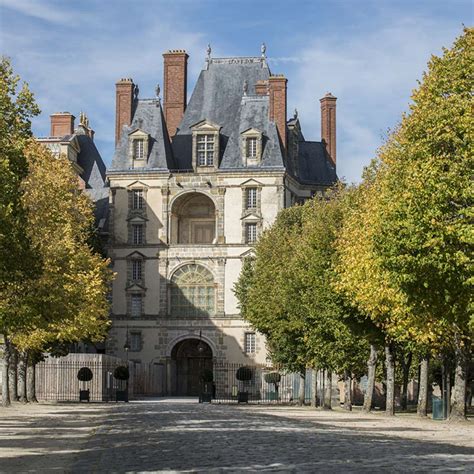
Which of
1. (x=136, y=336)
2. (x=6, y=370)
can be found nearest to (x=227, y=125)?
(x=136, y=336)

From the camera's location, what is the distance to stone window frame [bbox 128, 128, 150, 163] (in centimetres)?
9369

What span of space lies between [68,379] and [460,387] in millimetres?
34157

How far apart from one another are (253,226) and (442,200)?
59.2m

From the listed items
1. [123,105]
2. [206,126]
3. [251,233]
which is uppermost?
[123,105]

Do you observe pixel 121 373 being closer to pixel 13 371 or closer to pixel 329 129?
pixel 13 371

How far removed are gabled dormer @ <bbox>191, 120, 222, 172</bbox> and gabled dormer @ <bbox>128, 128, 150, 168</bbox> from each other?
408 centimetres

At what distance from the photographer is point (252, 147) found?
3629 inches

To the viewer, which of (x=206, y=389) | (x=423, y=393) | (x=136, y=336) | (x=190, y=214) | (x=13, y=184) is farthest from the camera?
(x=190, y=214)

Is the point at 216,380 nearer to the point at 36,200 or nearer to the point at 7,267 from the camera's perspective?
the point at 36,200

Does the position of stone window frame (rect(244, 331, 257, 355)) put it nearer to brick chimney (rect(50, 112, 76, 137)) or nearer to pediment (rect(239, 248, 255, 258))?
pediment (rect(239, 248, 255, 258))

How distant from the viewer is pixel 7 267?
31328mm

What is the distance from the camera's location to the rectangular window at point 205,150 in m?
93.2

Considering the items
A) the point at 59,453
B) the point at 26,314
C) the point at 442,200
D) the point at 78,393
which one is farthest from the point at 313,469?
the point at 78,393

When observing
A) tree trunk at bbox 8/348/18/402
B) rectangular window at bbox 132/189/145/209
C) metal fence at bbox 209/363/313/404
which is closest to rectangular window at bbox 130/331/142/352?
metal fence at bbox 209/363/313/404
